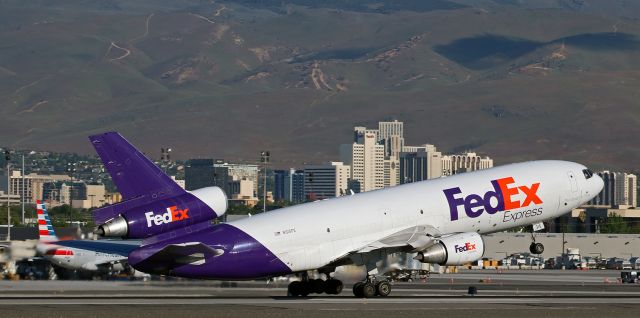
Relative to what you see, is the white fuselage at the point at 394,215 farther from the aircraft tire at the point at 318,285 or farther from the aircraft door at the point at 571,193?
the aircraft tire at the point at 318,285

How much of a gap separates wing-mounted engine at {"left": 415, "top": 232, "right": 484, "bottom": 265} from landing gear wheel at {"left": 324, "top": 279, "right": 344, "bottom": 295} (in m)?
5.60

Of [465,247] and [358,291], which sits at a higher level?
[465,247]

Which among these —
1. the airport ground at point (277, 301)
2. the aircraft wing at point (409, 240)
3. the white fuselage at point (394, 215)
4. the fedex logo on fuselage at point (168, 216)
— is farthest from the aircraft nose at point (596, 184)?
the fedex logo on fuselage at point (168, 216)

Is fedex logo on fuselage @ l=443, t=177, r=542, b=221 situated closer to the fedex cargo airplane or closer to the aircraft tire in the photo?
the fedex cargo airplane

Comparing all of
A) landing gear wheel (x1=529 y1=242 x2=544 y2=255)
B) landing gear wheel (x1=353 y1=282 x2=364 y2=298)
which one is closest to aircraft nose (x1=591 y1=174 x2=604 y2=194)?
landing gear wheel (x1=529 y1=242 x2=544 y2=255)

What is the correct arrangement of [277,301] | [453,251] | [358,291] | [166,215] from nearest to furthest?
[166,215]
[277,301]
[453,251]
[358,291]

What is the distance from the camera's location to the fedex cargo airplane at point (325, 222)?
7744 centimetres

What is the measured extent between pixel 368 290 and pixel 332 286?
3447 mm

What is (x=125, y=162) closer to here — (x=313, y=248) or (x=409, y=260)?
(x=313, y=248)

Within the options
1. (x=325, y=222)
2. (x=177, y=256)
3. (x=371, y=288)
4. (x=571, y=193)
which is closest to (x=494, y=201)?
(x=571, y=193)

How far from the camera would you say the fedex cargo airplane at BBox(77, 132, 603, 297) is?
254 ft

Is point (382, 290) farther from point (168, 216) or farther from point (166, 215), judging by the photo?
point (166, 215)

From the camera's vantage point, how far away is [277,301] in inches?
3155

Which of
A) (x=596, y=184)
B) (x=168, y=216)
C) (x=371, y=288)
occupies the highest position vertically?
(x=596, y=184)
